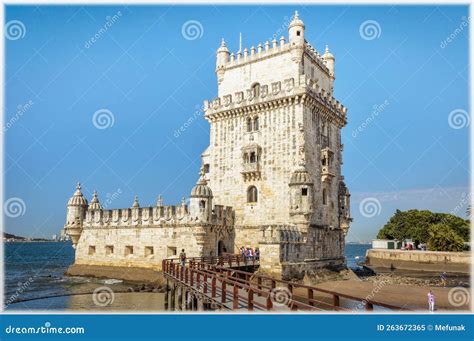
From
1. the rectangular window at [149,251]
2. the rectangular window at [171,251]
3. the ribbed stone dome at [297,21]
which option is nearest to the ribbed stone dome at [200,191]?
the rectangular window at [171,251]

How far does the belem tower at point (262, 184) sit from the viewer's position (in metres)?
30.7

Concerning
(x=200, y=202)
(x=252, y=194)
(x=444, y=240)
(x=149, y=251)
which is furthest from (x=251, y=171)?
(x=444, y=240)

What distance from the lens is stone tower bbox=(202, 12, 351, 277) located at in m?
30.7

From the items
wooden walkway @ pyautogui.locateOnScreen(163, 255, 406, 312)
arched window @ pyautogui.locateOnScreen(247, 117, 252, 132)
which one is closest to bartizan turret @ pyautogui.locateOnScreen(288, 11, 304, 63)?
arched window @ pyautogui.locateOnScreen(247, 117, 252, 132)

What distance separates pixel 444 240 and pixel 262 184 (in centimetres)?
4312

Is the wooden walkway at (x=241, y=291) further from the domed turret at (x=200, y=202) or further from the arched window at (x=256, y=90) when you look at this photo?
the arched window at (x=256, y=90)

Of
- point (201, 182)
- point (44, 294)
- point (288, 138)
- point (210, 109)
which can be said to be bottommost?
point (44, 294)

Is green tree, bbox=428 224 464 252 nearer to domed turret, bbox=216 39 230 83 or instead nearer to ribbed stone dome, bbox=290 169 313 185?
ribbed stone dome, bbox=290 169 313 185

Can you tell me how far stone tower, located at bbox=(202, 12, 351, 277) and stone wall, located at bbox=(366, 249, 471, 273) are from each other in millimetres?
27064

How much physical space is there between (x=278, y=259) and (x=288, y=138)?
32.5 feet

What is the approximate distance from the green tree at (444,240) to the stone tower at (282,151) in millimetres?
33097

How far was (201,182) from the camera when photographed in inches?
1239
